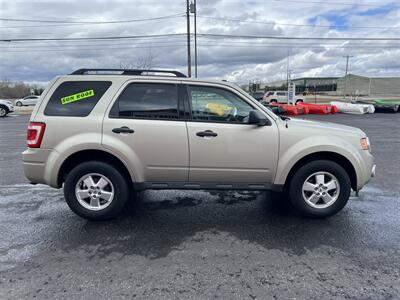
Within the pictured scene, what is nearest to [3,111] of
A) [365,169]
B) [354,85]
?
[365,169]

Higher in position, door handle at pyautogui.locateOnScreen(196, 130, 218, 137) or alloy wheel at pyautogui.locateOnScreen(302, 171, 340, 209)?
door handle at pyautogui.locateOnScreen(196, 130, 218, 137)

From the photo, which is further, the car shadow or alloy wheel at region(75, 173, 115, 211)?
alloy wheel at region(75, 173, 115, 211)

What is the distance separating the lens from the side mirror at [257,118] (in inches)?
145

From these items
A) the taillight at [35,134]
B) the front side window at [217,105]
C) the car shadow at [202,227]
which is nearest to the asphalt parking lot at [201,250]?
the car shadow at [202,227]

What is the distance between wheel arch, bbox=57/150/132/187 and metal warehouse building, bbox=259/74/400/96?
78.6 meters

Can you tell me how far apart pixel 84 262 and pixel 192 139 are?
1825mm

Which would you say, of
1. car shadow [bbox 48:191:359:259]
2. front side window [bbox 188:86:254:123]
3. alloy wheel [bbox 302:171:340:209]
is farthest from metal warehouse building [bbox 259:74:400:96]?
front side window [bbox 188:86:254:123]

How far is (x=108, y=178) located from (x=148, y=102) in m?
1.11

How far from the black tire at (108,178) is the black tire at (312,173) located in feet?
7.26

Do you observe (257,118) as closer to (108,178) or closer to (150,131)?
(150,131)

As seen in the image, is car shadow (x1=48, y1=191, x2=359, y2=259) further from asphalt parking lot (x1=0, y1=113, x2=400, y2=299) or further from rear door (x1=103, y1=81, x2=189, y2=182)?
rear door (x1=103, y1=81, x2=189, y2=182)

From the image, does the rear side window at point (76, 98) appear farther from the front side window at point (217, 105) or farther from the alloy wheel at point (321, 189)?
the alloy wheel at point (321, 189)

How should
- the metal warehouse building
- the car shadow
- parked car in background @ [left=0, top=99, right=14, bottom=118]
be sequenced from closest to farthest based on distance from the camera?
the car shadow → parked car in background @ [left=0, top=99, right=14, bottom=118] → the metal warehouse building

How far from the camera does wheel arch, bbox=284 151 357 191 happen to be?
12.8ft
